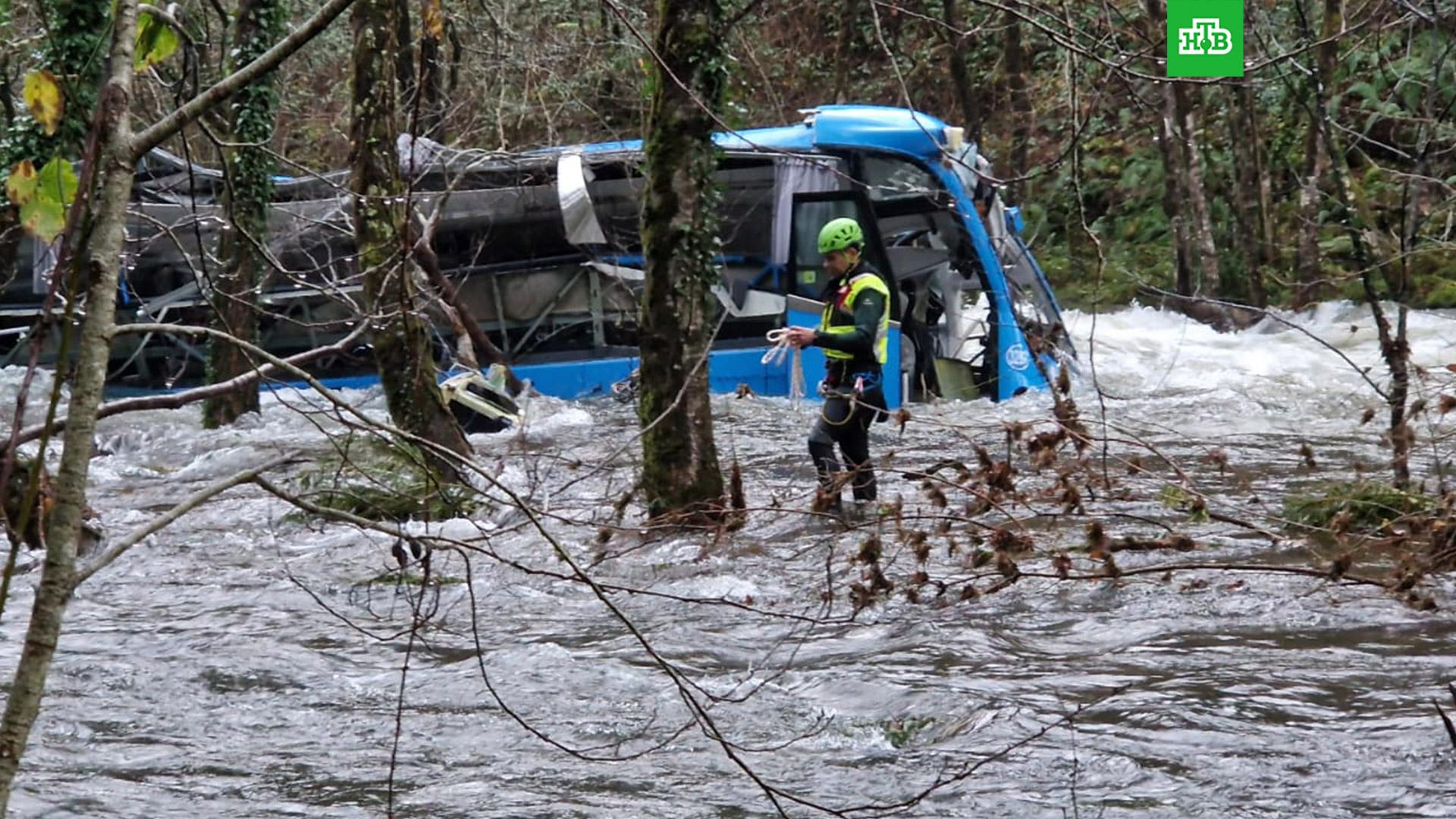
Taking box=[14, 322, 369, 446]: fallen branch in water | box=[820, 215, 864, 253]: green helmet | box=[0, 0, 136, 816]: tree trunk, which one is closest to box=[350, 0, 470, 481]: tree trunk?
box=[820, 215, 864, 253]: green helmet

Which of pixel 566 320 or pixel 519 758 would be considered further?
pixel 566 320

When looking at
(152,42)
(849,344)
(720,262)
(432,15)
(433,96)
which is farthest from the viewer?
(433,96)

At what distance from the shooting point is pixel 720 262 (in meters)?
17.0

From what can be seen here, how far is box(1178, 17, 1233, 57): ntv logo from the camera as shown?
11.7m

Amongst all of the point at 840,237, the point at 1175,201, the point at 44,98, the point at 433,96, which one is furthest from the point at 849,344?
the point at 1175,201

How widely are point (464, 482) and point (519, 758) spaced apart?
9.55ft

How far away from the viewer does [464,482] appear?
3.03 meters

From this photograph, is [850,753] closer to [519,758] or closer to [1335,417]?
[519,758]

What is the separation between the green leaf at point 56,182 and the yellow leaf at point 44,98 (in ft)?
0.21

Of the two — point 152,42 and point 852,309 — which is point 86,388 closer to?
point 152,42

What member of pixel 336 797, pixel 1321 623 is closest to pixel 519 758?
pixel 336 797

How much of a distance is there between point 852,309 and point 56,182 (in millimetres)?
8294

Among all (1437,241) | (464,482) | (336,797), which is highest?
(1437,241)

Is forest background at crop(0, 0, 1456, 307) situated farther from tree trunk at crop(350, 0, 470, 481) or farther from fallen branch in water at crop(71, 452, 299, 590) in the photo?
fallen branch in water at crop(71, 452, 299, 590)
